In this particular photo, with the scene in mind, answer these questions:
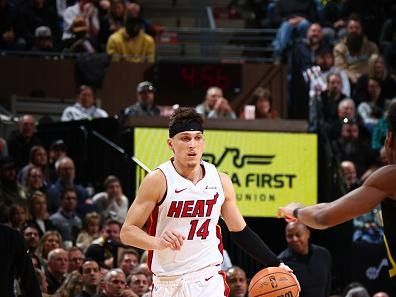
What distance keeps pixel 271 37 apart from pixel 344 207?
15496 millimetres

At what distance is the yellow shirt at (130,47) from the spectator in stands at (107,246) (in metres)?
5.96

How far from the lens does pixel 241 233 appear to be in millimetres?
9875

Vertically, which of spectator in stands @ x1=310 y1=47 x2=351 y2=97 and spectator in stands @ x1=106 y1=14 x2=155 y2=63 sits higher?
spectator in stands @ x1=106 y1=14 x2=155 y2=63

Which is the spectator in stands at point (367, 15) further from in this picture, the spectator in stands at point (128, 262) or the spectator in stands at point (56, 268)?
the spectator in stands at point (56, 268)

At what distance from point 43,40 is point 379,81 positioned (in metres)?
5.90

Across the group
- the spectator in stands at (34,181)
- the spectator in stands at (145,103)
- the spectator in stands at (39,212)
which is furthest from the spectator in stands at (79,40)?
the spectator in stands at (39,212)

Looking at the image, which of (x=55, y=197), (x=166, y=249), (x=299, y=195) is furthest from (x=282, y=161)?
(x=166, y=249)

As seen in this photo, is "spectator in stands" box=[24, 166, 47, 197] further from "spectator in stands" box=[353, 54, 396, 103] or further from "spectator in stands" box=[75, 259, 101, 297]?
"spectator in stands" box=[353, 54, 396, 103]

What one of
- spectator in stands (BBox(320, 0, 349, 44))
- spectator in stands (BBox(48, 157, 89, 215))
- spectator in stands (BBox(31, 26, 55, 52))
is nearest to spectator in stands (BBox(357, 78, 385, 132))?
spectator in stands (BBox(320, 0, 349, 44))

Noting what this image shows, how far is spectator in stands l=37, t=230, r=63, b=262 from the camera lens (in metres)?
14.7

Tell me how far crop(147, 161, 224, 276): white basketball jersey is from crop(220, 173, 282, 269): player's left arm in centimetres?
19

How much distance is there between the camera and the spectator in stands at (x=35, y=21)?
21.5m

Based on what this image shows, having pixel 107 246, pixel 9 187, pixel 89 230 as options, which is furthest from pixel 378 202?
pixel 9 187

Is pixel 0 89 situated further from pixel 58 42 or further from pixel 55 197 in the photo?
pixel 55 197
